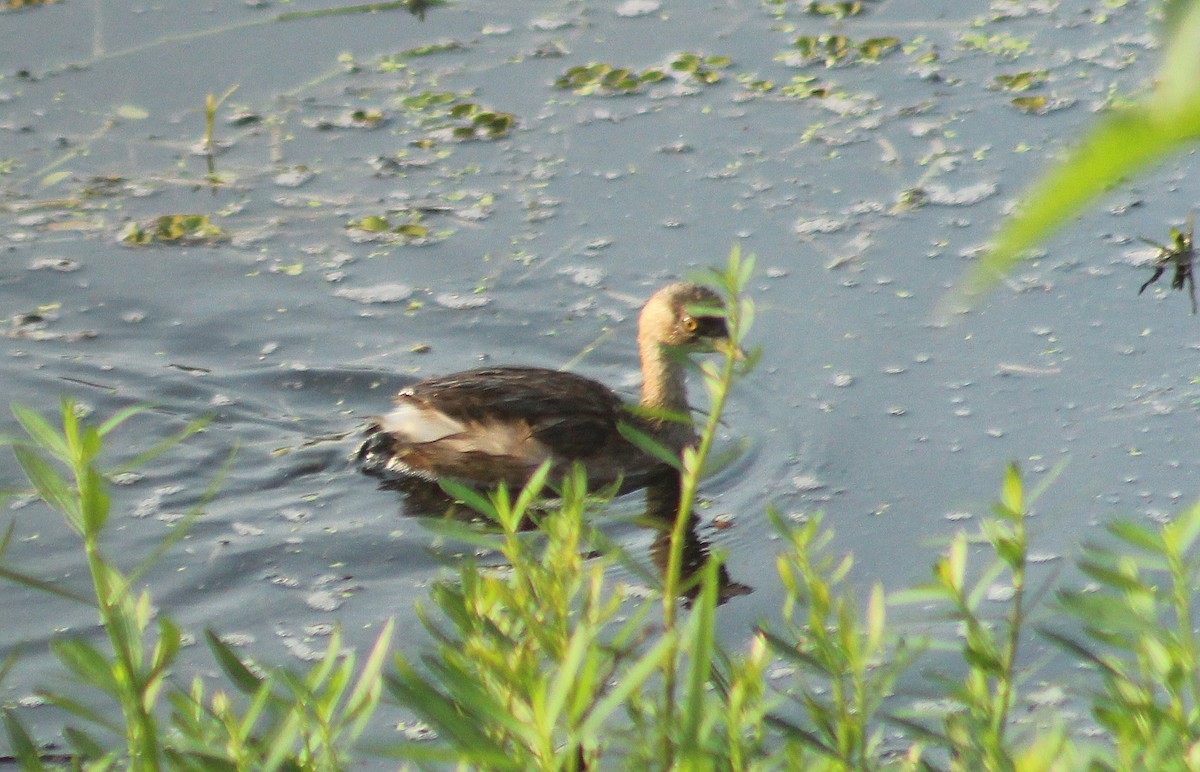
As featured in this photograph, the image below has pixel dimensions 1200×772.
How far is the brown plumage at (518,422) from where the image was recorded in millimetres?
6195

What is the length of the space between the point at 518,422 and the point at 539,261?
4.10 feet

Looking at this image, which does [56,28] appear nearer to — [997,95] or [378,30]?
[378,30]

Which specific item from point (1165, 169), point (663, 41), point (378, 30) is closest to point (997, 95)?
point (1165, 169)

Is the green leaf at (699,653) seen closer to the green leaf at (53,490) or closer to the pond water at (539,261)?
the green leaf at (53,490)

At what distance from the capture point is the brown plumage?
20.3 feet

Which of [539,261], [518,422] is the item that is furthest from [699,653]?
[539,261]

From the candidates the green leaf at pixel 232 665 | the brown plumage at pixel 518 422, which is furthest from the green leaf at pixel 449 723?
the brown plumage at pixel 518 422

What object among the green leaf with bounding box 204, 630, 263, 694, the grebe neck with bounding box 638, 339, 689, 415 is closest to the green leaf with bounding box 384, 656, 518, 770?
the green leaf with bounding box 204, 630, 263, 694

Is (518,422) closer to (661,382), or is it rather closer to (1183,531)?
(661,382)

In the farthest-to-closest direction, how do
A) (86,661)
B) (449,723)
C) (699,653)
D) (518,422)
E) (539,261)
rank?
(539,261), (518,422), (86,661), (449,723), (699,653)

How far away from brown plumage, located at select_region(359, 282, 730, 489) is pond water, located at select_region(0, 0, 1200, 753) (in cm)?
23

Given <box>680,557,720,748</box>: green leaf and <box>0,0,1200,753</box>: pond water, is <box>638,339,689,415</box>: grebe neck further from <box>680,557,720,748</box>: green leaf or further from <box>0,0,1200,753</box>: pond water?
<box>680,557,720,748</box>: green leaf

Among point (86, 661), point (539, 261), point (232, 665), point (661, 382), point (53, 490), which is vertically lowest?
point (661, 382)

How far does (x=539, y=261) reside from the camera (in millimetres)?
7285
